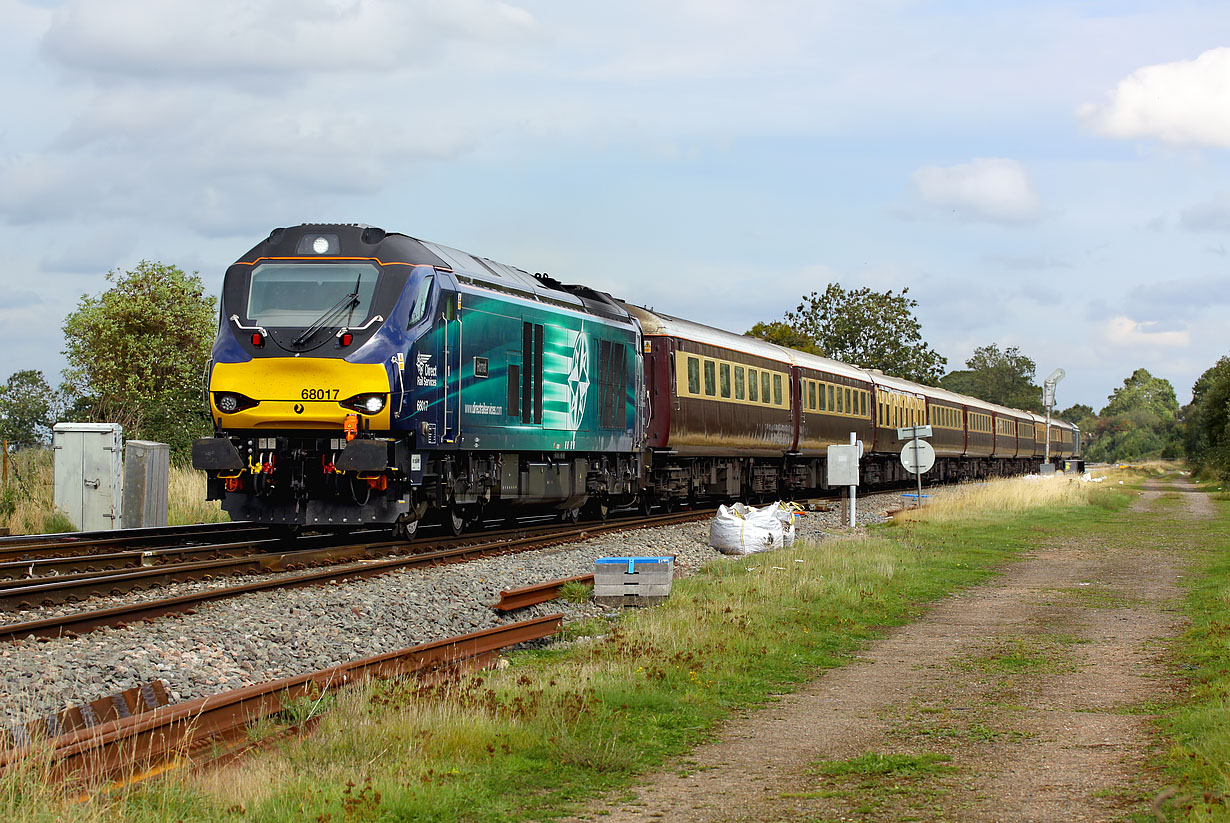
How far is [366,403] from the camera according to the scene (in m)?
15.5

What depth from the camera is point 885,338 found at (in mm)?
83375

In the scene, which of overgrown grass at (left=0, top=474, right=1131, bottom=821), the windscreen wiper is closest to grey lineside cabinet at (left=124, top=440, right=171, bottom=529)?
the windscreen wiper

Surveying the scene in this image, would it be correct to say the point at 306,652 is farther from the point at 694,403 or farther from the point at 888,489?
the point at 888,489

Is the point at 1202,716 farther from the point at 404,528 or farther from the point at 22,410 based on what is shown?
the point at 22,410

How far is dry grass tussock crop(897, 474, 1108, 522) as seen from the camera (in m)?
29.1

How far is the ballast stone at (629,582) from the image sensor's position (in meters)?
13.8

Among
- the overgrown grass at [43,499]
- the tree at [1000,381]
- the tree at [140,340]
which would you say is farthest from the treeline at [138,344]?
the tree at [1000,381]

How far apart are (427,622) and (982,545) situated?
13.4m

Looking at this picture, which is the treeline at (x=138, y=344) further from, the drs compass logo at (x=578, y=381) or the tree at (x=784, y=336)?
the tree at (x=784, y=336)

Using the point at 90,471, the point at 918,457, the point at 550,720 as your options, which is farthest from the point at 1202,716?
the point at 918,457

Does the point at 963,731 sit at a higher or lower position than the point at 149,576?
lower

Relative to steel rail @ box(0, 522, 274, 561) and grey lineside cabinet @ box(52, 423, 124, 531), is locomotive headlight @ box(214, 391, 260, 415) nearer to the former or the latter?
steel rail @ box(0, 522, 274, 561)

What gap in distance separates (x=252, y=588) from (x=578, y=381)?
31.3 feet

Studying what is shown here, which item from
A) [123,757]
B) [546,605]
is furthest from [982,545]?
[123,757]
